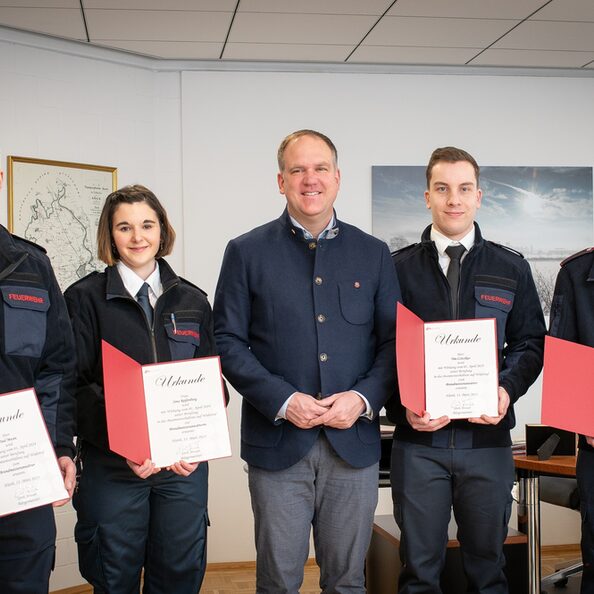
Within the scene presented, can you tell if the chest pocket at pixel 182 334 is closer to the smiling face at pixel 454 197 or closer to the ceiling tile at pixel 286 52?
the smiling face at pixel 454 197

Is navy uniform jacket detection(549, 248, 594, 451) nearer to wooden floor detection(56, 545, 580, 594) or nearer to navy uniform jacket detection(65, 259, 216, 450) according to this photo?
navy uniform jacket detection(65, 259, 216, 450)

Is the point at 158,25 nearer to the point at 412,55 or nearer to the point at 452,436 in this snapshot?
the point at 412,55

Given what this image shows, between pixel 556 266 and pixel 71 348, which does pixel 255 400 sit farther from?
pixel 556 266

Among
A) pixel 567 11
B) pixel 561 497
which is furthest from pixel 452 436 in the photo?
pixel 567 11

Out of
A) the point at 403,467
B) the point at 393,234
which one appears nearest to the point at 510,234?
the point at 393,234

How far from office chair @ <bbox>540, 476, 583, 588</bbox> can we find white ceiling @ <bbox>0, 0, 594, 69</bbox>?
2451 mm

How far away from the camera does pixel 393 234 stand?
5398 millimetres

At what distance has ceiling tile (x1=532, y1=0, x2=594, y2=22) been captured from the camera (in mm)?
4297

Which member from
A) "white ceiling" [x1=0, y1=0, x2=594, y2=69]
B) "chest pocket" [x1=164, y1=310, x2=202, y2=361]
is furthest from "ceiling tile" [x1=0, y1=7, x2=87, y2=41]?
"chest pocket" [x1=164, y1=310, x2=202, y2=361]

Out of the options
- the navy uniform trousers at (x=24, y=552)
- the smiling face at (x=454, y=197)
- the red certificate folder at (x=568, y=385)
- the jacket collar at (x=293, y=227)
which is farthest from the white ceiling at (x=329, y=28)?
the navy uniform trousers at (x=24, y=552)

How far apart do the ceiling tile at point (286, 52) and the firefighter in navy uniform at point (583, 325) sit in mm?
2655

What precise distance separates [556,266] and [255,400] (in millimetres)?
3519

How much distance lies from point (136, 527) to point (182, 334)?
1.93ft

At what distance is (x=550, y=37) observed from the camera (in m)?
4.86
